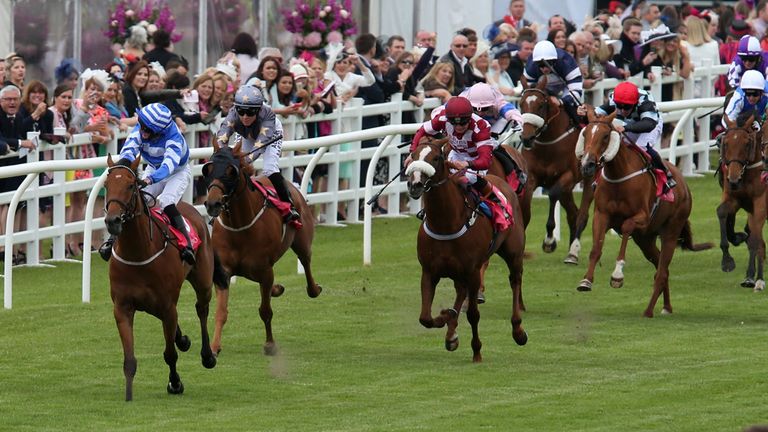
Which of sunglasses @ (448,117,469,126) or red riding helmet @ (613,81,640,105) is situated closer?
sunglasses @ (448,117,469,126)

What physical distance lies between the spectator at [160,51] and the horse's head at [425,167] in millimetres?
6851

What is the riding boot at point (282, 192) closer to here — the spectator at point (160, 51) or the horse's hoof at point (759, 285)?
the horse's hoof at point (759, 285)

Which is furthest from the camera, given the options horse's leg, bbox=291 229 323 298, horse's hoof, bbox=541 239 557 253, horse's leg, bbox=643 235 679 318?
horse's hoof, bbox=541 239 557 253

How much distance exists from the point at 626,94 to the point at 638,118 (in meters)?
0.29

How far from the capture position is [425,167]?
1068 cm

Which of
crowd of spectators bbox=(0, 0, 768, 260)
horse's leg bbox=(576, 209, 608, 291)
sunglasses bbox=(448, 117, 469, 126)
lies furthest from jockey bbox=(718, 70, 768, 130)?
sunglasses bbox=(448, 117, 469, 126)

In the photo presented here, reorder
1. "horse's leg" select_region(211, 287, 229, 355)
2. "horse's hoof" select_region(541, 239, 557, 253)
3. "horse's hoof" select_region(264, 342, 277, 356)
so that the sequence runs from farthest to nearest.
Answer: "horse's hoof" select_region(541, 239, 557, 253) → "horse's hoof" select_region(264, 342, 277, 356) → "horse's leg" select_region(211, 287, 229, 355)

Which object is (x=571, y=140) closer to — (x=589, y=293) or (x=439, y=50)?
(x=589, y=293)

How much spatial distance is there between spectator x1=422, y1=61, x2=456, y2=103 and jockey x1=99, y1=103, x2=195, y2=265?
746cm

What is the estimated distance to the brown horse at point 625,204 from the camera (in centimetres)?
1352

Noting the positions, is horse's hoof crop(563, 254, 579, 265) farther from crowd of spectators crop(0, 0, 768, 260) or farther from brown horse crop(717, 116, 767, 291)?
crowd of spectators crop(0, 0, 768, 260)

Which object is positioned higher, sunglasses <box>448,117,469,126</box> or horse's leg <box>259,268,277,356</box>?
sunglasses <box>448,117,469,126</box>

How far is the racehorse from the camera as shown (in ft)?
50.8

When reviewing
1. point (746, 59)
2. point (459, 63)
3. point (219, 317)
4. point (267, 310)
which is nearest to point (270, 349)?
point (267, 310)
